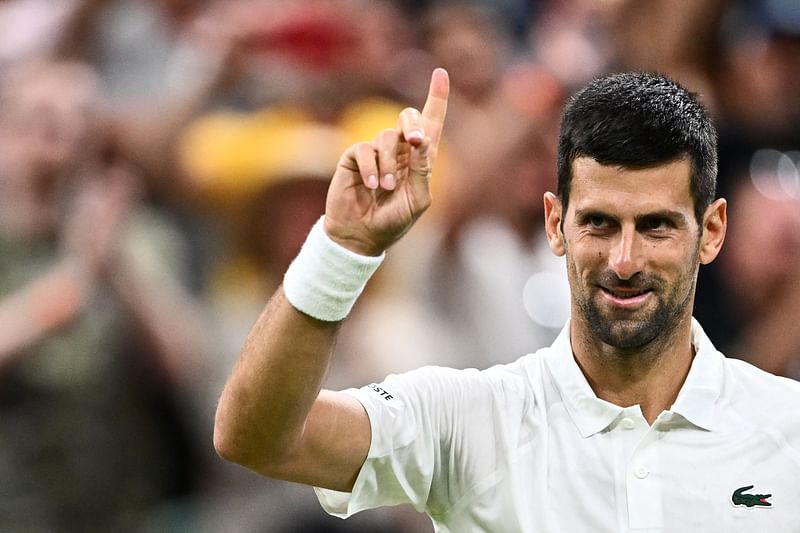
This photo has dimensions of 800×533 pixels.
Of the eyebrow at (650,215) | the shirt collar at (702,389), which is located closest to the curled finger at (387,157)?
the eyebrow at (650,215)

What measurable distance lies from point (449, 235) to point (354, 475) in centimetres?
271

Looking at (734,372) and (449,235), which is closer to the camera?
(734,372)

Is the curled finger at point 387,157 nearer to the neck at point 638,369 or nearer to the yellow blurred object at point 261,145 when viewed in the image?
the neck at point 638,369

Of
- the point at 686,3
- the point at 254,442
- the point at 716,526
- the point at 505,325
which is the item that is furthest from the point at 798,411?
the point at 686,3

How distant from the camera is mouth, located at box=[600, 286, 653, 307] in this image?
8.36 ft

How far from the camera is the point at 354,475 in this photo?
2.55 m

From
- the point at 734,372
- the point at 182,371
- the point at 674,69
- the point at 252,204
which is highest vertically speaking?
the point at 674,69

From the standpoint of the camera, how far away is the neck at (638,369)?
268 centimetres

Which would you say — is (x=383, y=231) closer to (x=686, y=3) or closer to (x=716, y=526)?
(x=716, y=526)

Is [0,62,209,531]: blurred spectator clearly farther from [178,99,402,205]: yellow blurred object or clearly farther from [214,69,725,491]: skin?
[214,69,725,491]: skin

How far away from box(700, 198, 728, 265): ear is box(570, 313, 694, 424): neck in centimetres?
15

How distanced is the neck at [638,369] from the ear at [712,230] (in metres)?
0.15

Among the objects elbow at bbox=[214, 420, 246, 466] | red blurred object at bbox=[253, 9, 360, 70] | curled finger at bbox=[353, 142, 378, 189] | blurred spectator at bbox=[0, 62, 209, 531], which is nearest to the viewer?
curled finger at bbox=[353, 142, 378, 189]

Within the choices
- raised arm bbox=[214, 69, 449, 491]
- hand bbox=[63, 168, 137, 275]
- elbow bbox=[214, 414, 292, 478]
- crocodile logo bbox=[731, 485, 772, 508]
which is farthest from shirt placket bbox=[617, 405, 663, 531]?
hand bbox=[63, 168, 137, 275]
